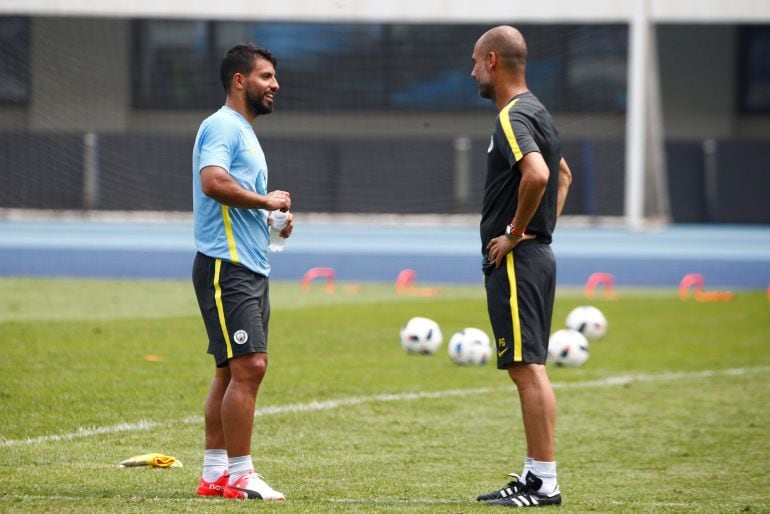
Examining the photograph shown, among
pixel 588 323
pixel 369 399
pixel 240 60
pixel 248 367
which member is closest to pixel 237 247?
pixel 248 367

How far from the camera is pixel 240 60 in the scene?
18.8 ft

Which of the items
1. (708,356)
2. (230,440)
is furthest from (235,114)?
(708,356)

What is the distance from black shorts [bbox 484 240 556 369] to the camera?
5582mm

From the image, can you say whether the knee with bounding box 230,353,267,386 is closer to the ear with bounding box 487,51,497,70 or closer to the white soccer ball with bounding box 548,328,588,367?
the ear with bounding box 487,51,497,70

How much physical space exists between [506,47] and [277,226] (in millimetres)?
1298

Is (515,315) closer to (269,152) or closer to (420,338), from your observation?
(420,338)

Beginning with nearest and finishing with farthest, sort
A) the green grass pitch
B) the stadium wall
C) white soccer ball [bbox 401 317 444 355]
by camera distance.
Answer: the green grass pitch → white soccer ball [bbox 401 317 444 355] → the stadium wall

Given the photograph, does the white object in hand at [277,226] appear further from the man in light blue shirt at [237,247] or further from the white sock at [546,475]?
the white sock at [546,475]

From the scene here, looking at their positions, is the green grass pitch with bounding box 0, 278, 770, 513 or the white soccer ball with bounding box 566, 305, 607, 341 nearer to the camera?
the green grass pitch with bounding box 0, 278, 770, 513

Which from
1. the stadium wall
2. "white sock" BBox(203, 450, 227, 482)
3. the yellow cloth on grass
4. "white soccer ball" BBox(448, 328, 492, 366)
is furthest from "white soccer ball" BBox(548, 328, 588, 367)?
the stadium wall

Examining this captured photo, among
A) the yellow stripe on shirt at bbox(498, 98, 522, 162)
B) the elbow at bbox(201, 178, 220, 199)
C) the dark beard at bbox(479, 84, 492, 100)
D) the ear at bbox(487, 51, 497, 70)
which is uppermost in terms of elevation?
the ear at bbox(487, 51, 497, 70)

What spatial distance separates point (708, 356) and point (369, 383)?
3489mm

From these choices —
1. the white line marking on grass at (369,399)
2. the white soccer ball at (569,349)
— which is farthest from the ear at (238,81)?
the white soccer ball at (569,349)

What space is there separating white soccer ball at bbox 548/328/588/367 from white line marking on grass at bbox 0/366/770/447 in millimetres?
405
